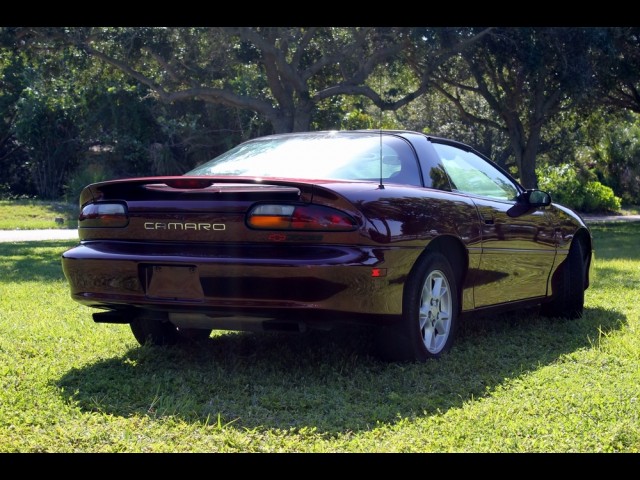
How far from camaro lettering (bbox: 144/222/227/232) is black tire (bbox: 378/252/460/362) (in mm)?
1129

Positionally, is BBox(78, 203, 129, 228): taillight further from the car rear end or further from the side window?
the side window

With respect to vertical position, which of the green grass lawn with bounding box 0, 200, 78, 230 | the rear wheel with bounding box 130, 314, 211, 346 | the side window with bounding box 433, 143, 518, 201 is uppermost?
the side window with bounding box 433, 143, 518, 201

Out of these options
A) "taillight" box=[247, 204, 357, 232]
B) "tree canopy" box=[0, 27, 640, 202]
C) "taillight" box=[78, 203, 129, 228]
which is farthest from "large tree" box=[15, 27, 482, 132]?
"taillight" box=[247, 204, 357, 232]

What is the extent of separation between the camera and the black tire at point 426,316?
5.05 meters

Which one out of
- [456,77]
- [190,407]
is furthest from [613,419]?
[456,77]

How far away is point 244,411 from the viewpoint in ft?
14.1

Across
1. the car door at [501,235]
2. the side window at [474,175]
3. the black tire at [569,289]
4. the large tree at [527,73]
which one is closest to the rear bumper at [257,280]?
the car door at [501,235]

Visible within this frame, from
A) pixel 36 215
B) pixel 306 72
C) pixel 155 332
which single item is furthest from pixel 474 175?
pixel 36 215

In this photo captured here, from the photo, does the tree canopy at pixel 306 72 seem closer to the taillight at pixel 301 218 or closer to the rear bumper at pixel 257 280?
the rear bumper at pixel 257 280

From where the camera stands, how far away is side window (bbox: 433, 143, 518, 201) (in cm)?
609

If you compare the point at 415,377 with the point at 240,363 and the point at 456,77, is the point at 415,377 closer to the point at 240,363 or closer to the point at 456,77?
the point at 240,363

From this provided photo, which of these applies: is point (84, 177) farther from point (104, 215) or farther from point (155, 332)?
point (104, 215)

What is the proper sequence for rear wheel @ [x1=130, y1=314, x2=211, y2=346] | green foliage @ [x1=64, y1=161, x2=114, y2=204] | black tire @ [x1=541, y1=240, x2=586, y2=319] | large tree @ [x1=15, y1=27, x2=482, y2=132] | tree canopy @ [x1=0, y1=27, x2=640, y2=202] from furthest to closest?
green foliage @ [x1=64, y1=161, x2=114, y2=204] < tree canopy @ [x1=0, y1=27, x2=640, y2=202] < large tree @ [x1=15, y1=27, x2=482, y2=132] < black tire @ [x1=541, y1=240, x2=586, y2=319] < rear wheel @ [x1=130, y1=314, x2=211, y2=346]

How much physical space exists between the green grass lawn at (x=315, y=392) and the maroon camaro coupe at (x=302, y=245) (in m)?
0.31
